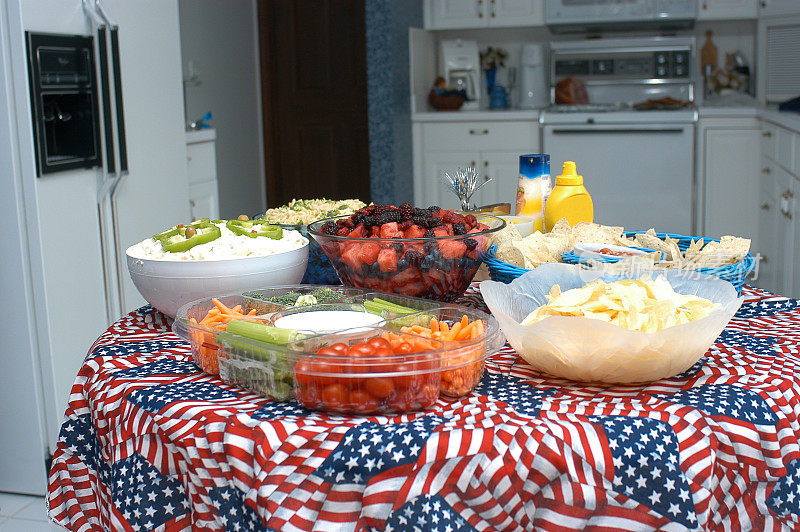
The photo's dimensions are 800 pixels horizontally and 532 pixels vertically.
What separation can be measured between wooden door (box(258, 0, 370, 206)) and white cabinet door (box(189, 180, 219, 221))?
79.0 inches

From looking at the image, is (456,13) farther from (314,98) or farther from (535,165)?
(535,165)

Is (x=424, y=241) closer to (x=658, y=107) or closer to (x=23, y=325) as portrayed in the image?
(x=23, y=325)

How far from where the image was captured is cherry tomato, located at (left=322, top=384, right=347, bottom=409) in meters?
0.92

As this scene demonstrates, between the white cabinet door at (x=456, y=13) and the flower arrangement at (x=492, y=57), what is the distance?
1.03 feet

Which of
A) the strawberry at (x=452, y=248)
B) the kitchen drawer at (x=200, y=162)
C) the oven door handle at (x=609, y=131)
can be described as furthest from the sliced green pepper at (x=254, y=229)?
the oven door handle at (x=609, y=131)

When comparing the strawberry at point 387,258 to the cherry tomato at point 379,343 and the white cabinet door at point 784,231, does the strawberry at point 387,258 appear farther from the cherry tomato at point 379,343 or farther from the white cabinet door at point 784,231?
the white cabinet door at point 784,231

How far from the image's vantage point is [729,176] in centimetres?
455

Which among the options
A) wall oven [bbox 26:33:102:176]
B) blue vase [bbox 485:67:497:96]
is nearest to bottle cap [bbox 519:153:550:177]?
wall oven [bbox 26:33:102:176]

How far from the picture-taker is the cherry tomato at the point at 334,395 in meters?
0.92

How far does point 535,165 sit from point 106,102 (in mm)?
1648

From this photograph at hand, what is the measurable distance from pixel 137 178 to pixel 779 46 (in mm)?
3557

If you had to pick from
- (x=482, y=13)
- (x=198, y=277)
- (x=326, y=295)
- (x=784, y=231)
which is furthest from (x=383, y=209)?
(x=482, y=13)

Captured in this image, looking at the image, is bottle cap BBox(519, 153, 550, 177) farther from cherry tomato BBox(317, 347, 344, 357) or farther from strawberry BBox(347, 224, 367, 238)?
cherry tomato BBox(317, 347, 344, 357)

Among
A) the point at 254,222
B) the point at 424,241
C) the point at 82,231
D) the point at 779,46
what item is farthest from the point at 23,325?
the point at 779,46
